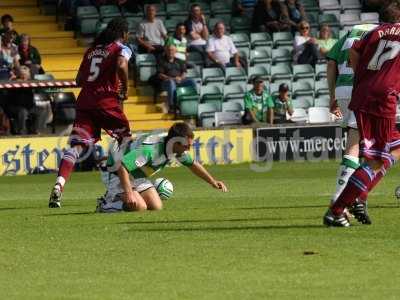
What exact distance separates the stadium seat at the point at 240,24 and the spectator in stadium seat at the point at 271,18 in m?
0.30

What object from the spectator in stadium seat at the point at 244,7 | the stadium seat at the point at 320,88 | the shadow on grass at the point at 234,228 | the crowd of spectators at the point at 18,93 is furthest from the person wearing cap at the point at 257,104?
the shadow on grass at the point at 234,228

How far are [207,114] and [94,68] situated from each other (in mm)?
10929

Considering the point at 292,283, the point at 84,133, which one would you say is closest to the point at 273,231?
the point at 292,283

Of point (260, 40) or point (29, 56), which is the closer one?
point (29, 56)

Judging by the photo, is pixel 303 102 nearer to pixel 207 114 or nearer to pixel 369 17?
pixel 207 114

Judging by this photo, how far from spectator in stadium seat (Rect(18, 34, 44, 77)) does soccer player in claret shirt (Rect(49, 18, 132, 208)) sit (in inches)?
375

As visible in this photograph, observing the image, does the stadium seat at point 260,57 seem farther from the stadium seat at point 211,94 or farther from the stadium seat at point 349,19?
the stadium seat at point 349,19

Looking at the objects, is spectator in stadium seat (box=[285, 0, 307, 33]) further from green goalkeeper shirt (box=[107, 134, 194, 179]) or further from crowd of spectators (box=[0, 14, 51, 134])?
green goalkeeper shirt (box=[107, 134, 194, 179])

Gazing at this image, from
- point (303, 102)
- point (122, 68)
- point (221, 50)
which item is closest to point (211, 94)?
point (221, 50)

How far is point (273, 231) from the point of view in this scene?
476 inches

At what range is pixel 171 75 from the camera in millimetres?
27016

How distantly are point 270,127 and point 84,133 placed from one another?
33.0 feet

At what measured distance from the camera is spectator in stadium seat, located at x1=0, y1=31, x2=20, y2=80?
24812 millimetres

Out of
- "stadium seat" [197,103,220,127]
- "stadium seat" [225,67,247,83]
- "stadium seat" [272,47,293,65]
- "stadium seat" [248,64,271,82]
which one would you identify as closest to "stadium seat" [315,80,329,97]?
"stadium seat" [272,47,293,65]
